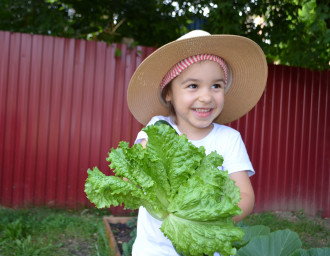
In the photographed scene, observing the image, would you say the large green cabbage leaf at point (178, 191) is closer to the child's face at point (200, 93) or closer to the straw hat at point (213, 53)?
the child's face at point (200, 93)

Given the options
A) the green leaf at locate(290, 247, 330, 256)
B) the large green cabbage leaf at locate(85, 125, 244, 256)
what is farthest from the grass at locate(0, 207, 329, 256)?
the large green cabbage leaf at locate(85, 125, 244, 256)

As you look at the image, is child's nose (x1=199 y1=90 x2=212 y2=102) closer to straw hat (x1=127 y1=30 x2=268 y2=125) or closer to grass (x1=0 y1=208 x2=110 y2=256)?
straw hat (x1=127 y1=30 x2=268 y2=125)

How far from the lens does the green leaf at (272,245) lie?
5.19 ft

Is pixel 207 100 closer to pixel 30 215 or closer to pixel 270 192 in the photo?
pixel 30 215

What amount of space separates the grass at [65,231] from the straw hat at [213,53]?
8.97 feet

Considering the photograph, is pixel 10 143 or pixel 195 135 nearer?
pixel 195 135

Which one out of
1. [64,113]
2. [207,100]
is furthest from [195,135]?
[64,113]

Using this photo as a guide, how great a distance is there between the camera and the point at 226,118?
2299 mm

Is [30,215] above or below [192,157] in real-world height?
below

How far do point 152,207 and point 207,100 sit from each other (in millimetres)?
696

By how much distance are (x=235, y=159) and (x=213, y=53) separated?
56cm

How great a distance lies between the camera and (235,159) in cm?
181

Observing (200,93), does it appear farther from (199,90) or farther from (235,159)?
(235,159)

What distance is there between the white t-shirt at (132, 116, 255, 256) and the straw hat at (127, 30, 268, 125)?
30 centimetres
